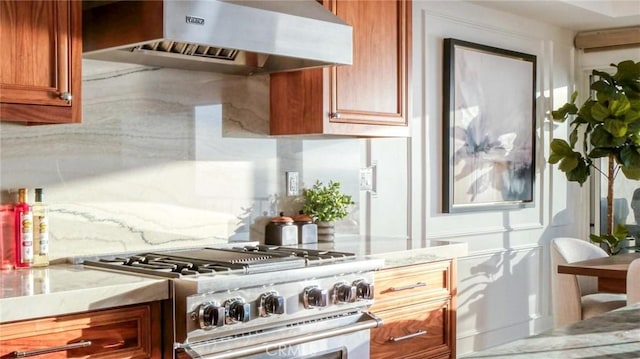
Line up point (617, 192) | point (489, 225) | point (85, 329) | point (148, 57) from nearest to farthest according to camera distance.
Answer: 1. point (85, 329)
2. point (148, 57)
3. point (489, 225)
4. point (617, 192)

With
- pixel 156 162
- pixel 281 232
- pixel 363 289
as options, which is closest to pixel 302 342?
pixel 363 289

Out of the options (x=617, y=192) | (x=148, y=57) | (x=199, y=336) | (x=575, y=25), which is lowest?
(x=199, y=336)

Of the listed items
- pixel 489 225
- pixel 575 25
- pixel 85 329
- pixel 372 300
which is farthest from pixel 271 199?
pixel 575 25

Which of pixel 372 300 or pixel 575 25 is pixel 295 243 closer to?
pixel 372 300

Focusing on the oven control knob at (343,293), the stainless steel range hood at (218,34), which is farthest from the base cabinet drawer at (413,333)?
the stainless steel range hood at (218,34)

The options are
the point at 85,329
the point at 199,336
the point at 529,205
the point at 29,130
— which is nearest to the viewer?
the point at 85,329

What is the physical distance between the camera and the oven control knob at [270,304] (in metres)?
2.73

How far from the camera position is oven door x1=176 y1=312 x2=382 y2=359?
262cm

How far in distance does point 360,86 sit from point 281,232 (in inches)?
28.6

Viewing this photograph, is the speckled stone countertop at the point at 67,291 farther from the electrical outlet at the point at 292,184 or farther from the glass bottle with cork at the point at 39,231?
the electrical outlet at the point at 292,184

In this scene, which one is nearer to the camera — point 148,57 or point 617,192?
point 148,57

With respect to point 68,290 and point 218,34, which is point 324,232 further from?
point 68,290

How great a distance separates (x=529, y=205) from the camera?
5.64 meters

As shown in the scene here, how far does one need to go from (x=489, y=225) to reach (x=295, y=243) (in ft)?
6.57
